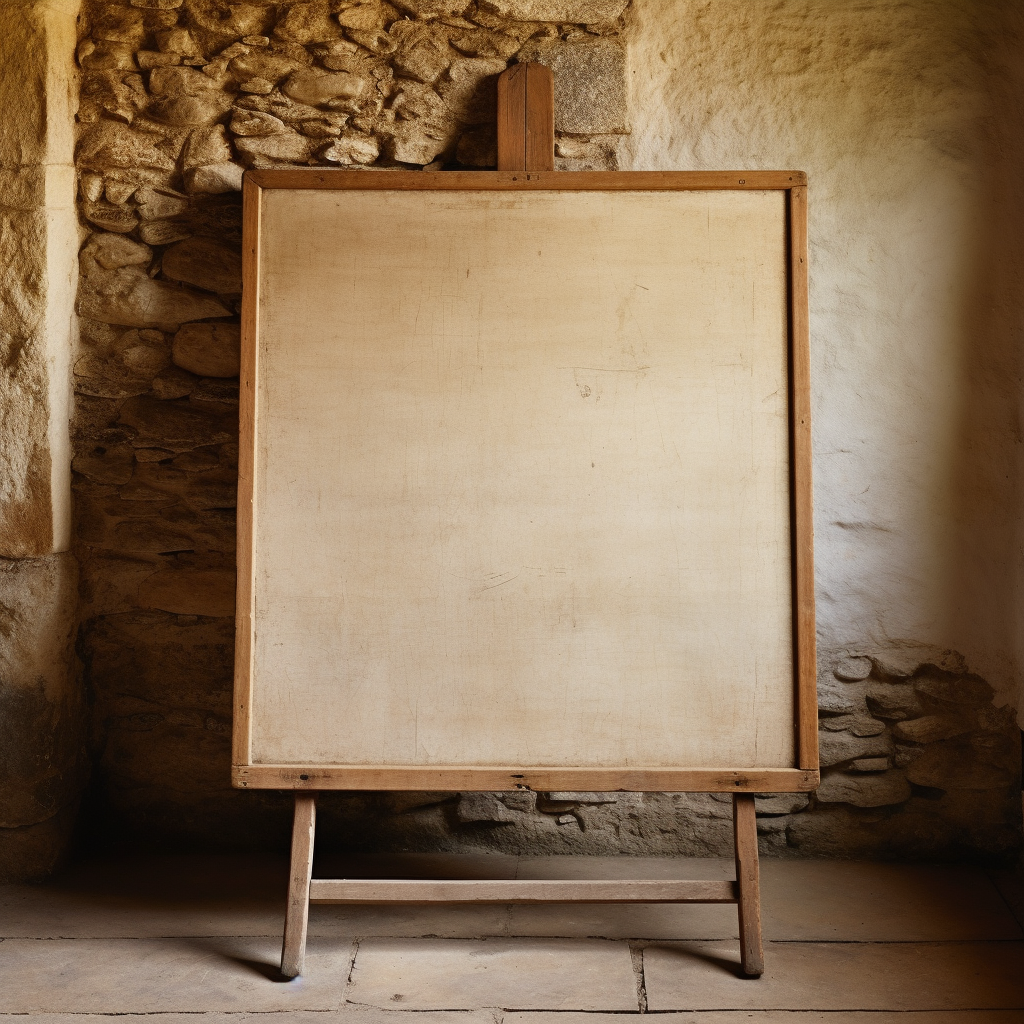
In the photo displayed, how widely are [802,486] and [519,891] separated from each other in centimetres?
117

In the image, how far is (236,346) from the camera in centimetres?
269

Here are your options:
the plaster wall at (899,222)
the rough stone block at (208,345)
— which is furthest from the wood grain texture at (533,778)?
the rough stone block at (208,345)

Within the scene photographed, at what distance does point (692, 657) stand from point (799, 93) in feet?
5.19

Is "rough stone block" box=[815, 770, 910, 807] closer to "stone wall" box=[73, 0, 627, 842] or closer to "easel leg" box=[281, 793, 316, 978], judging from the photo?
"stone wall" box=[73, 0, 627, 842]

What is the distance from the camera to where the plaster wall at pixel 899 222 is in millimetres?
2621

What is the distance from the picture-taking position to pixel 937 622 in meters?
2.70

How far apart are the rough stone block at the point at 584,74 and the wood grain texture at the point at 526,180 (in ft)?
1.37

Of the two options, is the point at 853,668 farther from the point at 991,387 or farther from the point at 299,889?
the point at 299,889

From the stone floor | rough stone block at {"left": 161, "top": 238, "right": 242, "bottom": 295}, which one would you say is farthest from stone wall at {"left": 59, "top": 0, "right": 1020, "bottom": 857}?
the stone floor

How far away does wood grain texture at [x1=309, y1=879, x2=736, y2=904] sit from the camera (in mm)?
2254

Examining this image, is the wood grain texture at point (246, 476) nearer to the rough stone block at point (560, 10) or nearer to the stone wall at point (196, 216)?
the stone wall at point (196, 216)

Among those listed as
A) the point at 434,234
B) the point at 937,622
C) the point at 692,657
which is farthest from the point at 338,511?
the point at 937,622

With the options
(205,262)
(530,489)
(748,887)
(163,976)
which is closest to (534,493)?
(530,489)

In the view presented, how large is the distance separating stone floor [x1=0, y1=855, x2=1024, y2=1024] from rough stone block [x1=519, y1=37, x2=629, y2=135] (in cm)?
211
